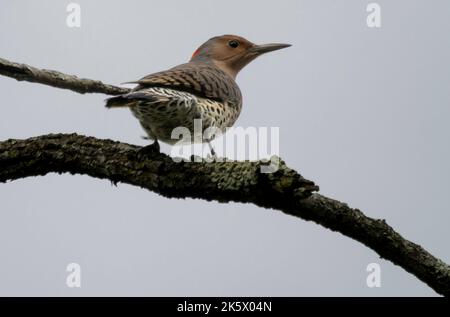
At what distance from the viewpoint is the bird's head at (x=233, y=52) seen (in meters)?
9.34

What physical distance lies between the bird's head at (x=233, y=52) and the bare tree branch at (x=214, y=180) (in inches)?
180

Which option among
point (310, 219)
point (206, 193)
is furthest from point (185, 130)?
point (310, 219)

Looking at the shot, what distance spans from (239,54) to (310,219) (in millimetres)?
5727

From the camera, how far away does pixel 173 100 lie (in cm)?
589

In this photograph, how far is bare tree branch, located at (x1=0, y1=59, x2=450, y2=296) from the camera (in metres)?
3.89

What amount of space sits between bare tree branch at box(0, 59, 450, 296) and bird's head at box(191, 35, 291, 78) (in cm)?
457

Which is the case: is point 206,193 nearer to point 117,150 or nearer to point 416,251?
point 117,150

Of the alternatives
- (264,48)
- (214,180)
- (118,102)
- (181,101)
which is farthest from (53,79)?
(264,48)

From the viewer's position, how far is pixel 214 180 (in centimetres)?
425

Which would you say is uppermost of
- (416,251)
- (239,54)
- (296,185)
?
(239,54)

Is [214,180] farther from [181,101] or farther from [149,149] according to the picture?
[181,101]

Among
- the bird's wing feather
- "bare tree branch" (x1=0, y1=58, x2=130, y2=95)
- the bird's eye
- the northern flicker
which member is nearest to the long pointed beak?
the bird's eye

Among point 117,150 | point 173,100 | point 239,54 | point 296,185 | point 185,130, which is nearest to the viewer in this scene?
point 296,185

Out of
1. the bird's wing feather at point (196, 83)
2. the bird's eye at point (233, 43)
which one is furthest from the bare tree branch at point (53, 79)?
the bird's eye at point (233, 43)
